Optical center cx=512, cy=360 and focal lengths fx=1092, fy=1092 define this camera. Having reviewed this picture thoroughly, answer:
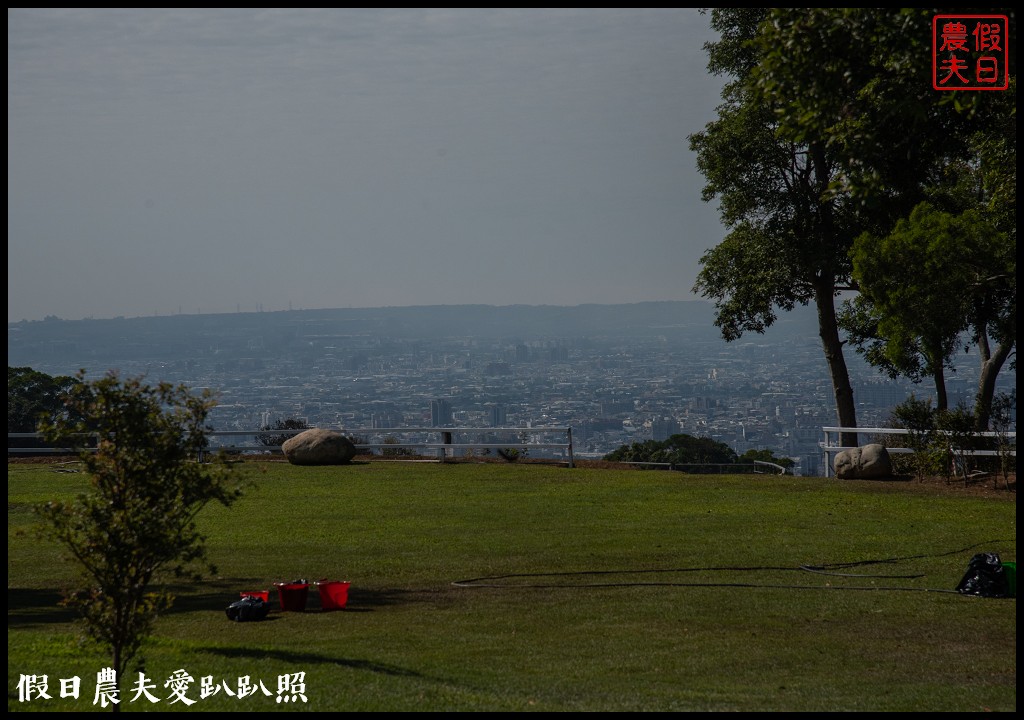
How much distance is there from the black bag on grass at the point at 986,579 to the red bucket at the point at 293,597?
7496mm

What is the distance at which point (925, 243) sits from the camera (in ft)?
76.0

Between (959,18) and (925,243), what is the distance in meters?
13.7

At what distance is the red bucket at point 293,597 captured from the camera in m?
12.4

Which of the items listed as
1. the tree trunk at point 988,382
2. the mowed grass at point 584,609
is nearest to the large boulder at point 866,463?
the mowed grass at point 584,609

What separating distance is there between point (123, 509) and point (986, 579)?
929 cm

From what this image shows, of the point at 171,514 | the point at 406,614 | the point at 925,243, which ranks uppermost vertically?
the point at 925,243

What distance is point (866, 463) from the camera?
2434 cm

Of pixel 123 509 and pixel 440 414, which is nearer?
pixel 123 509

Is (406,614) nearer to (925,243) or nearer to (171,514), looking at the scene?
(171,514)

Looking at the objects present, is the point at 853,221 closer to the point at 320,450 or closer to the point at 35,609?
the point at 320,450

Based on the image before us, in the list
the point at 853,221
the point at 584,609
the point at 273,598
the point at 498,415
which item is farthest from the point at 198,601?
the point at 498,415

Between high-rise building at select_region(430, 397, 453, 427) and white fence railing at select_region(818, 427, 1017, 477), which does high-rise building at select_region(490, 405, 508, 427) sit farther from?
white fence railing at select_region(818, 427, 1017, 477)

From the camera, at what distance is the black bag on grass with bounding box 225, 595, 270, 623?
1181 centimetres

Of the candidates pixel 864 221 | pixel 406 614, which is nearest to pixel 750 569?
pixel 406 614
